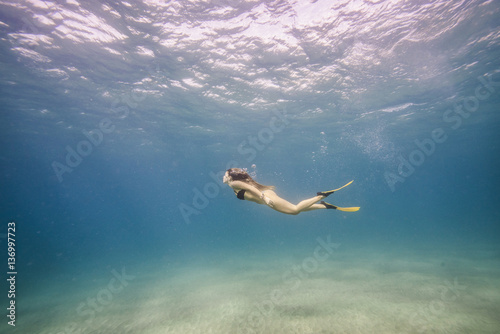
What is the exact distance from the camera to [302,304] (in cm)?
850

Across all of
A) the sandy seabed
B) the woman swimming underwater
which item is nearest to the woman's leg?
the woman swimming underwater

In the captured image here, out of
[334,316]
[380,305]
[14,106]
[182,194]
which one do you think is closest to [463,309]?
[380,305]

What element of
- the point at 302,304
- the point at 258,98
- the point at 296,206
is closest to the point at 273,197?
the point at 296,206

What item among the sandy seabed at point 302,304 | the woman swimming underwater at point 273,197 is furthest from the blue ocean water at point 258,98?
the woman swimming underwater at point 273,197

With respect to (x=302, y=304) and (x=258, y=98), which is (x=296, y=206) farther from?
(x=258, y=98)

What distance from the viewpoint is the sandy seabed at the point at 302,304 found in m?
6.74

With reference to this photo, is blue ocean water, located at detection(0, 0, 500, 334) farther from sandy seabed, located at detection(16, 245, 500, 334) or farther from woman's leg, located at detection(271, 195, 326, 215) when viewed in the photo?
woman's leg, located at detection(271, 195, 326, 215)

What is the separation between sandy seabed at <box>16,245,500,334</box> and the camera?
265 inches

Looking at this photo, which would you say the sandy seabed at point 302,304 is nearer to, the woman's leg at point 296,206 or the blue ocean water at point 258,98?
the blue ocean water at point 258,98

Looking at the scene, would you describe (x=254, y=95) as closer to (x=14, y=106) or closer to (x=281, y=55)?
(x=281, y=55)

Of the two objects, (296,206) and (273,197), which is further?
(273,197)

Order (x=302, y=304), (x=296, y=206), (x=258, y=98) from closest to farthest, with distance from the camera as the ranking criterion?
(x=296, y=206) → (x=302, y=304) → (x=258, y=98)

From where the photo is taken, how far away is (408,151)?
155ft

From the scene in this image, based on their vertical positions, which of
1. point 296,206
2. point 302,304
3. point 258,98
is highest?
point 258,98
